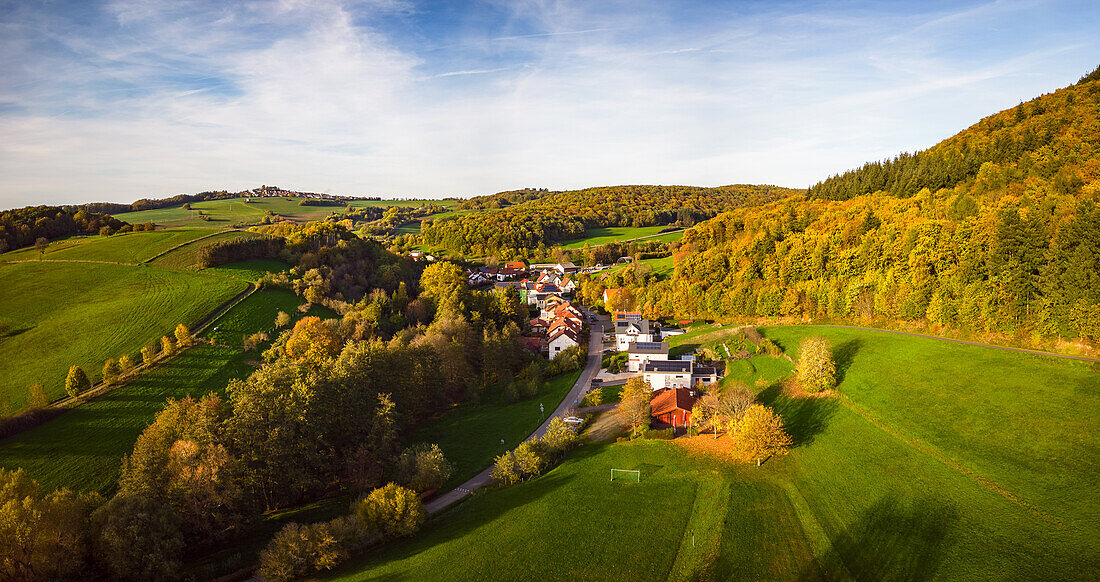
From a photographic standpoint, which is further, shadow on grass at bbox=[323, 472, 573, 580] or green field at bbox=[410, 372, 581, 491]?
green field at bbox=[410, 372, 581, 491]

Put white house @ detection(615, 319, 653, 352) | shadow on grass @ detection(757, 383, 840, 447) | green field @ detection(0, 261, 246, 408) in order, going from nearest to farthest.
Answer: shadow on grass @ detection(757, 383, 840, 447) < green field @ detection(0, 261, 246, 408) < white house @ detection(615, 319, 653, 352)

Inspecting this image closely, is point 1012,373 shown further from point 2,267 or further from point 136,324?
point 2,267

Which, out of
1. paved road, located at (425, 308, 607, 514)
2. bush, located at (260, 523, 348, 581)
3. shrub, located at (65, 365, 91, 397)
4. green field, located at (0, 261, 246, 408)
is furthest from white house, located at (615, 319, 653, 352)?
shrub, located at (65, 365, 91, 397)

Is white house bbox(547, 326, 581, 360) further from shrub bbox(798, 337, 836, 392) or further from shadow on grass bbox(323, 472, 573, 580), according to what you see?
shadow on grass bbox(323, 472, 573, 580)

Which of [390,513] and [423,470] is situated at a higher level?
[423,470]

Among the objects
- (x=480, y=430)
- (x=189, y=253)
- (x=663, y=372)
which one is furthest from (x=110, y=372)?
(x=663, y=372)

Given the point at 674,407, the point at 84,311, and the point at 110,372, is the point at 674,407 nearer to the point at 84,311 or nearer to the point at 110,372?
the point at 110,372
